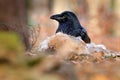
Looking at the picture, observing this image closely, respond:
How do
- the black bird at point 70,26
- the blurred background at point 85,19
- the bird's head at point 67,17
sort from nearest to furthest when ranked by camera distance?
the black bird at point 70,26 < the bird's head at point 67,17 < the blurred background at point 85,19

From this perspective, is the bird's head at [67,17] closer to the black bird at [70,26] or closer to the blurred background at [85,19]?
the black bird at [70,26]

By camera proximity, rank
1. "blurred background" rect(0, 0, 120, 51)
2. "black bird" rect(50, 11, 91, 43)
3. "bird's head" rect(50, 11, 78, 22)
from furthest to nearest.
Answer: "blurred background" rect(0, 0, 120, 51) < "bird's head" rect(50, 11, 78, 22) < "black bird" rect(50, 11, 91, 43)

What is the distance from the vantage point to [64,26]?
24.6 ft

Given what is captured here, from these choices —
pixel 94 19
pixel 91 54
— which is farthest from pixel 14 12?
pixel 94 19

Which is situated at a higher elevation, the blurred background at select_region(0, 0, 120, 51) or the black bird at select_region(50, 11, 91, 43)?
the black bird at select_region(50, 11, 91, 43)

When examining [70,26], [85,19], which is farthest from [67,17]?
[85,19]

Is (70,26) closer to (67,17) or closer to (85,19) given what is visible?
(67,17)

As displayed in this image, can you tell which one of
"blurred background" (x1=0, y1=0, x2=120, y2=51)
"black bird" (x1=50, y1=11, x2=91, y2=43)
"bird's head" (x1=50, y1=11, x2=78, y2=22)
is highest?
"bird's head" (x1=50, y1=11, x2=78, y2=22)

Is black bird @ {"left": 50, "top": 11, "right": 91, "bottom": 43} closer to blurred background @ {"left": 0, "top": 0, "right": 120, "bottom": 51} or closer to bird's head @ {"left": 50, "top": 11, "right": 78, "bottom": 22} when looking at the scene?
bird's head @ {"left": 50, "top": 11, "right": 78, "bottom": 22}

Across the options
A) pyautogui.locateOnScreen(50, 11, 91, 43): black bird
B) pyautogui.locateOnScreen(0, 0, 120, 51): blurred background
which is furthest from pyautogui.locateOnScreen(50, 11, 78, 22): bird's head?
pyautogui.locateOnScreen(0, 0, 120, 51): blurred background

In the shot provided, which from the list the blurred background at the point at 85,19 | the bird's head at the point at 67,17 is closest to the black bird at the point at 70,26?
the bird's head at the point at 67,17

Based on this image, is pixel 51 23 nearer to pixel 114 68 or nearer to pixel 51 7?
pixel 51 7

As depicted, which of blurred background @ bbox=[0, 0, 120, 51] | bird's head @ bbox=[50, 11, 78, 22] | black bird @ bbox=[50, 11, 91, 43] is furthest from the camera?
blurred background @ bbox=[0, 0, 120, 51]

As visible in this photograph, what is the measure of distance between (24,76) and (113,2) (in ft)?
100
